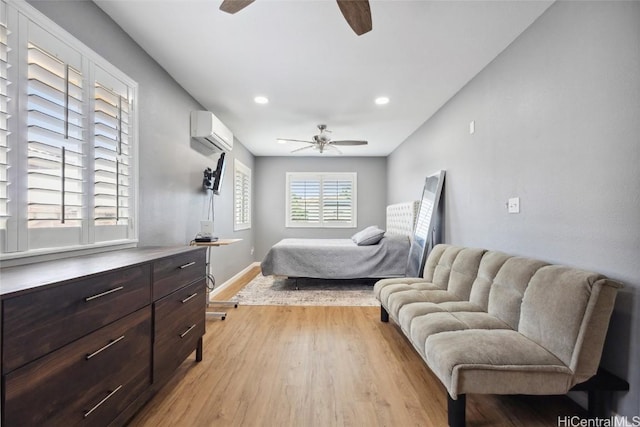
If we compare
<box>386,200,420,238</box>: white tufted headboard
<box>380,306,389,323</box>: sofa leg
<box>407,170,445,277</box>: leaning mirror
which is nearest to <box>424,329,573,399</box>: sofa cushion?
<box>380,306,389,323</box>: sofa leg

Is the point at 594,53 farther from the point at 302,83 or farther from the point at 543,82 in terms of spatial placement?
the point at 302,83

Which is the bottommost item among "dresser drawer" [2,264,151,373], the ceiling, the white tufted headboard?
"dresser drawer" [2,264,151,373]

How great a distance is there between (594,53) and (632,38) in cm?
19

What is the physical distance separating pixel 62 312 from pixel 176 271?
801 mm

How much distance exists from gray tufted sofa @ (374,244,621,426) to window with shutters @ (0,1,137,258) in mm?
2149

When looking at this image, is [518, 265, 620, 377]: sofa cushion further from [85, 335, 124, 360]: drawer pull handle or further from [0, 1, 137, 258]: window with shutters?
[0, 1, 137, 258]: window with shutters

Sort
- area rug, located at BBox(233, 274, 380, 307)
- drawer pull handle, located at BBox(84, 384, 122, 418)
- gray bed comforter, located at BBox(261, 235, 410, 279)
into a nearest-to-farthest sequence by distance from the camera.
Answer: drawer pull handle, located at BBox(84, 384, 122, 418)
area rug, located at BBox(233, 274, 380, 307)
gray bed comforter, located at BBox(261, 235, 410, 279)

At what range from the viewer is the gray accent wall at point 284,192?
6492mm

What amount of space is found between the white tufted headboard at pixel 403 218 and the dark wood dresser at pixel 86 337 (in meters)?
3.44

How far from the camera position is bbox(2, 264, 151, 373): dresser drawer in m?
0.87

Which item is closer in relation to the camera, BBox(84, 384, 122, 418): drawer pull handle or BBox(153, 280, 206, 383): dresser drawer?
BBox(84, 384, 122, 418): drawer pull handle

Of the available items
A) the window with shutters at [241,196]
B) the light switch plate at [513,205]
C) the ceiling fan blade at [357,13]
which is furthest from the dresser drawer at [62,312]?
the window with shutters at [241,196]

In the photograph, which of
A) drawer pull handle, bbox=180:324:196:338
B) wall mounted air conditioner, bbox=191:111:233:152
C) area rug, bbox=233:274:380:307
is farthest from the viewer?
area rug, bbox=233:274:380:307

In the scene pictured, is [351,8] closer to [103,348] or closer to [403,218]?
[103,348]
